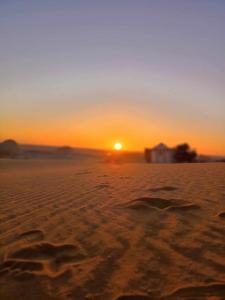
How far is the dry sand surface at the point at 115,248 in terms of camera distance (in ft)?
7.26

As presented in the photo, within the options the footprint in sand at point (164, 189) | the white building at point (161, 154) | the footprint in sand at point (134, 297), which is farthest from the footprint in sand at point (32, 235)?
the white building at point (161, 154)

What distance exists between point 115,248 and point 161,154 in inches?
1054

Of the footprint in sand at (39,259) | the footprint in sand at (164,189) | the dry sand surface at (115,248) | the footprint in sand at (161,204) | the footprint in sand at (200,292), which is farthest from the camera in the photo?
the footprint in sand at (164,189)

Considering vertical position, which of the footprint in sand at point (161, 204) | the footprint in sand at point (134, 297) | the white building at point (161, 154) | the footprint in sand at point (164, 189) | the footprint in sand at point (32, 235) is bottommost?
the footprint in sand at point (134, 297)

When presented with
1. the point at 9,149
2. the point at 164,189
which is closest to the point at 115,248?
the point at 164,189

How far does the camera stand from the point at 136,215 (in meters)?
3.97

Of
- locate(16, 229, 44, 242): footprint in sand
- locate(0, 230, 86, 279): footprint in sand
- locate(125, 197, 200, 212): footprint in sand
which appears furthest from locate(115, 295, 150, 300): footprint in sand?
locate(125, 197, 200, 212): footprint in sand

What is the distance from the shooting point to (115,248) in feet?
9.44

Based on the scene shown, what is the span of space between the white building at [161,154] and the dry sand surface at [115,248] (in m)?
24.1

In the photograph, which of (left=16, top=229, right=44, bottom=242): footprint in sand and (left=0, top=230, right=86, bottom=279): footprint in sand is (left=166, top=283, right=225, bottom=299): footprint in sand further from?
(left=16, top=229, right=44, bottom=242): footprint in sand

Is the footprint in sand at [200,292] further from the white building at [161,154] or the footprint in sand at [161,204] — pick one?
the white building at [161,154]

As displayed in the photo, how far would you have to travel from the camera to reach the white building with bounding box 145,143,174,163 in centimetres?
2881

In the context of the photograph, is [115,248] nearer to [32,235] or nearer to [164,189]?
[32,235]

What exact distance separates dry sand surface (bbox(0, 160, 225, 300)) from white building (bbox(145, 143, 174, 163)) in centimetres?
2410
